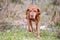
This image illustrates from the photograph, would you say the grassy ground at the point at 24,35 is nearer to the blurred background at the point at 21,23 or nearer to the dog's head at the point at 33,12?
the blurred background at the point at 21,23

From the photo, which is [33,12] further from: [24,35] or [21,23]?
[21,23]

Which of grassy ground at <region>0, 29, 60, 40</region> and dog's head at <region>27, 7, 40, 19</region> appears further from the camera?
dog's head at <region>27, 7, 40, 19</region>

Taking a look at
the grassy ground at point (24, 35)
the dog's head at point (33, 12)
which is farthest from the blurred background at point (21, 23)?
the dog's head at point (33, 12)

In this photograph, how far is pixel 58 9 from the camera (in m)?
16.0

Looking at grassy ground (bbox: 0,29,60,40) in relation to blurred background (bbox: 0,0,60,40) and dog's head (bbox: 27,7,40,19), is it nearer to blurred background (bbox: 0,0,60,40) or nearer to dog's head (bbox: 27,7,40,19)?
blurred background (bbox: 0,0,60,40)

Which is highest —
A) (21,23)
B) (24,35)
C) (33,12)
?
(33,12)

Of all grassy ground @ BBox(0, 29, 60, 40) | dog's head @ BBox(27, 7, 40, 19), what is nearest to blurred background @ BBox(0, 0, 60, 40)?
grassy ground @ BBox(0, 29, 60, 40)

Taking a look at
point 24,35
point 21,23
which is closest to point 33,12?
point 24,35

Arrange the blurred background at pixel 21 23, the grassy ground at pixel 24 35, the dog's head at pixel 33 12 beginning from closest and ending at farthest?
the grassy ground at pixel 24 35, the blurred background at pixel 21 23, the dog's head at pixel 33 12

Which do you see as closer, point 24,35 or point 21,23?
point 24,35

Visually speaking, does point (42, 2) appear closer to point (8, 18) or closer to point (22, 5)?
point (22, 5)

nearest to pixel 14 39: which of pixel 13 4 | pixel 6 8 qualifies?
pixel 6 8

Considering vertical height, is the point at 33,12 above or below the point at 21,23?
above

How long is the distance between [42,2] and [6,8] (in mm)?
5169
